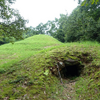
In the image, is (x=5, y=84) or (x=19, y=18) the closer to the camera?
(x=5, y=84)

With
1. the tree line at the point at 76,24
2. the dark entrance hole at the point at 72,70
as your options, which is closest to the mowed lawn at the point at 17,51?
the tree line at the point at 76,24

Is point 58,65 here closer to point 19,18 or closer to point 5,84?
point 5,84

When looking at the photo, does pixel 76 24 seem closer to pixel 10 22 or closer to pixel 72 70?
pixel 72 70

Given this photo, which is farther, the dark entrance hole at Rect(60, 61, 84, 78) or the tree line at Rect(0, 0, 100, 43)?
the dark entrance hole at Rect(60, 61, 84, 78)

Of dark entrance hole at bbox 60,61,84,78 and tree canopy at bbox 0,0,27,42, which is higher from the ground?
tree canopy at bbox 0,0,27,42

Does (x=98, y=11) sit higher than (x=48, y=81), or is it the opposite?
(x=98, y=11)

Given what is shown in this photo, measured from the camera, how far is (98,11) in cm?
1252

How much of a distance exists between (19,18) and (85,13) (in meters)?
11.0

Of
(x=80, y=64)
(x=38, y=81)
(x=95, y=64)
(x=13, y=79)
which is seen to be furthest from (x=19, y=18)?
(x=95, y=64)

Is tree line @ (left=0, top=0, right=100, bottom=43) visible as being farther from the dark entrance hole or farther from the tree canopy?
the dark entrance hole

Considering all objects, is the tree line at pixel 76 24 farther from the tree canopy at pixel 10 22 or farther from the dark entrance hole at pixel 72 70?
the dark entrance hole at pixel 72 70

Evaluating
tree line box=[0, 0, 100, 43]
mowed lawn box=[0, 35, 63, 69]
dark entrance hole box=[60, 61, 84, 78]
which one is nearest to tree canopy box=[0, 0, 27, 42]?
tree line box=[0, 0, 100, 43]

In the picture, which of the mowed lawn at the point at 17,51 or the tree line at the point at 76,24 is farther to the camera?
the mowed lawn at the point at 17,51

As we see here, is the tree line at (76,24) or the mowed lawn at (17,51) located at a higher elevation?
the tree line at (76,24)
